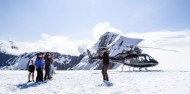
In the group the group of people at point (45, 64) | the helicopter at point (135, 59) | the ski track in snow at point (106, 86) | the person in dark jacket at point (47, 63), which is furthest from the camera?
the helicopter at point (135, 59)

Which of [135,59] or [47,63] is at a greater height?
[135,59]

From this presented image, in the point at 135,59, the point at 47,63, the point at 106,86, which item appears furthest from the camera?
the point at 135,59

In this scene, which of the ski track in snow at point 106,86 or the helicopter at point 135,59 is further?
the helicopter at point 135,59

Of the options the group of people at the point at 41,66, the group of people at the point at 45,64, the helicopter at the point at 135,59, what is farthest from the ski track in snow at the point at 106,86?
the helicopter at the point at 135,59

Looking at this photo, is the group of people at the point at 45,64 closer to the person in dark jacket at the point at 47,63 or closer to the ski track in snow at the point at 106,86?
the person in dark jacket at the point at 47,63

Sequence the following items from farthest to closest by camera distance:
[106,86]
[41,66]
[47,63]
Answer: [47,63] → [41,66] → [106,86]

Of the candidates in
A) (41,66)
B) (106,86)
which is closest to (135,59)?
(41,66)

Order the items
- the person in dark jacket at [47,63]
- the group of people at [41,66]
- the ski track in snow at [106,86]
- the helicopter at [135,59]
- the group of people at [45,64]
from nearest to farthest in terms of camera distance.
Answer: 1. the ski track in snow at [106,86]
2. the group of people at [45,64]
3. the group of people at [41,66]
4. the person in dark jacket at [47,63]
5. the helicopter at [135,59]

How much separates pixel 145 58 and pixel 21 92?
22.0 meters

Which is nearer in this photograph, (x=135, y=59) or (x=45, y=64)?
(x=45, y=64)

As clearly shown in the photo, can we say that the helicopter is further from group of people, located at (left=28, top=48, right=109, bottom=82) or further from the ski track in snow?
the ski track in snow

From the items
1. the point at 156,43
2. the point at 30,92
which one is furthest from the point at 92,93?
the point at 156,43

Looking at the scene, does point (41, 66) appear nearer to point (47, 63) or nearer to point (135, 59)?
point (47, 63)

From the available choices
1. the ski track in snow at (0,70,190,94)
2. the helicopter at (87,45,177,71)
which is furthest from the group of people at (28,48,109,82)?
the helicopter at (87,45,177,71)
